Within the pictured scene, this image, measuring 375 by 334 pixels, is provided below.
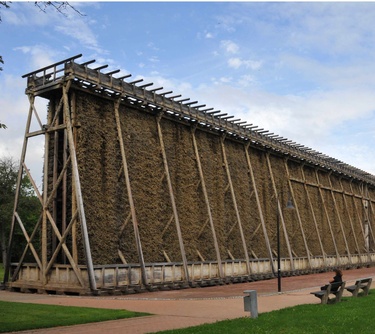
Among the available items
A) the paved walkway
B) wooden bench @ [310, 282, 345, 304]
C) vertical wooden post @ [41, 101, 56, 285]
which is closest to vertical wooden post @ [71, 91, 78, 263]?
vertical wooden post @ [41, 101, 56, 285]

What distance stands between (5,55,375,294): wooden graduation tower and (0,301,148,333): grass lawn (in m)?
4.63

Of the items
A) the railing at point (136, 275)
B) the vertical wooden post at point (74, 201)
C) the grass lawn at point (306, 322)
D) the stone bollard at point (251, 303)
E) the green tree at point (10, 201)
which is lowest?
the grass lawn at point (306, 322)

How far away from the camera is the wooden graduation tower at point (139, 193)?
800 inches

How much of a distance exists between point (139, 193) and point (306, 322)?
563 inches

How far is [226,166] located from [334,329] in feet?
67.4

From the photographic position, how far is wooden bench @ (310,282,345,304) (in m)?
14.0

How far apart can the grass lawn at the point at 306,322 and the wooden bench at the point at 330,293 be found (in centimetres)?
84

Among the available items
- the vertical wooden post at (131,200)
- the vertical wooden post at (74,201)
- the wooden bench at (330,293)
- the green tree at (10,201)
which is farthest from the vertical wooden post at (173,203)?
the green tree at (10,201)

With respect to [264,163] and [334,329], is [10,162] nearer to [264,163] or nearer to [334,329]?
[264,163]

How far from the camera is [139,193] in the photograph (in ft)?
78.0

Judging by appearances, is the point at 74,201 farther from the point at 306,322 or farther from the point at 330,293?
the point at 306,322

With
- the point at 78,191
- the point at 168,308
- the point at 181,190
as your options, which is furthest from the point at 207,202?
the point at 168,308

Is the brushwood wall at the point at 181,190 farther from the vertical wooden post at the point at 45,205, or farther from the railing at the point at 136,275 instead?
the vertical wooden post at the point at 45,205

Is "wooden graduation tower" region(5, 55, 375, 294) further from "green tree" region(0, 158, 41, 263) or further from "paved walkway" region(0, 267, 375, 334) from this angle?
"green tree" region(0, 158, 41, 263)
